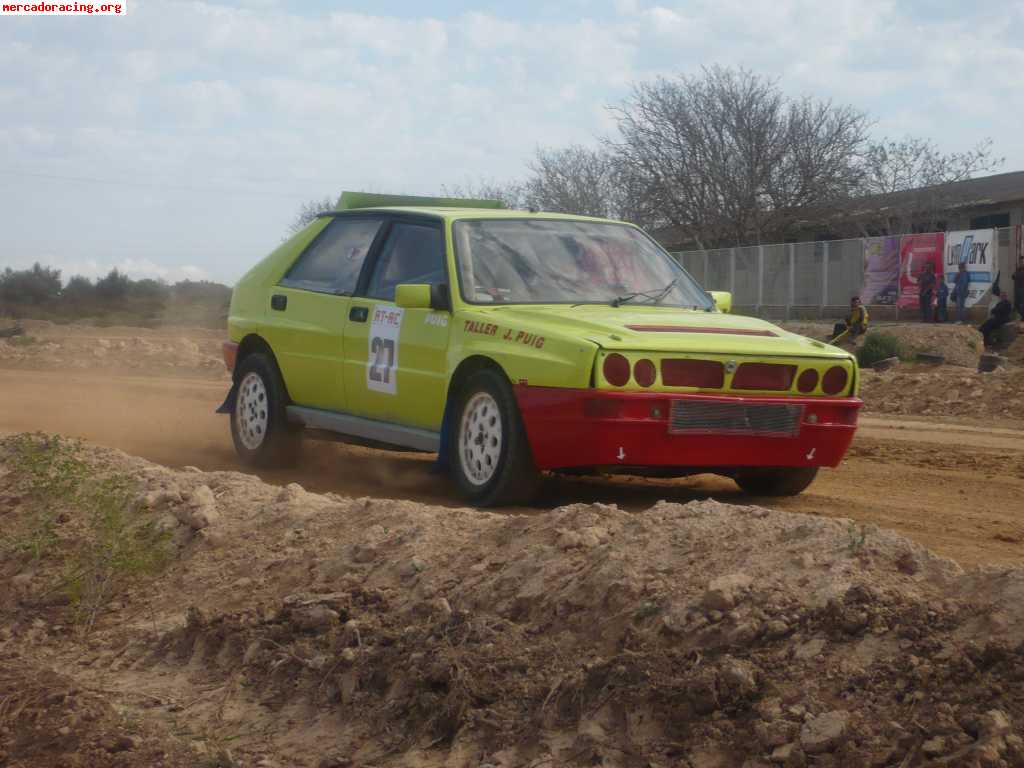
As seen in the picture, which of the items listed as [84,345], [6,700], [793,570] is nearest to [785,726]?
[793,570]

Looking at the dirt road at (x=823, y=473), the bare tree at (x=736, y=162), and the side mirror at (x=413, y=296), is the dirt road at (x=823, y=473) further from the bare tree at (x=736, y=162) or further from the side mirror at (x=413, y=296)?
the bare tree at (x=736, y=162)

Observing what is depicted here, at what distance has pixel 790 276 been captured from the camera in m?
33.5

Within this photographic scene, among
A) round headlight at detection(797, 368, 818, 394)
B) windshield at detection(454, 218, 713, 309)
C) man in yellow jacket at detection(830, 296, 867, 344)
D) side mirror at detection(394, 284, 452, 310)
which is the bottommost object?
round headlight at detection(797, 368, 818, 394)

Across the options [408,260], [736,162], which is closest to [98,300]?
[736,162]

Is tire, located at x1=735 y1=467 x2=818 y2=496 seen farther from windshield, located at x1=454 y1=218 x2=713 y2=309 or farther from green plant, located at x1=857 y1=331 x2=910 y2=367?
green plant, located at x1=857 y1=331 x2=910 y2=367

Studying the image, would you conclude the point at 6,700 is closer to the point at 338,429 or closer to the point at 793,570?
the point at 793,570

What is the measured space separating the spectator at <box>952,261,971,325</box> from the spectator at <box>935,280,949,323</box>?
0.29 m

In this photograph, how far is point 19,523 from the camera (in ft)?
24.6

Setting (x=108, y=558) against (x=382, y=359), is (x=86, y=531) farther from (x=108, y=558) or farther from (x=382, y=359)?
(x=382, y=359)

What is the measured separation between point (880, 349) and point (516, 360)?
16873 mm

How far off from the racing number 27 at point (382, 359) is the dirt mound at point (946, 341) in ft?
52.1

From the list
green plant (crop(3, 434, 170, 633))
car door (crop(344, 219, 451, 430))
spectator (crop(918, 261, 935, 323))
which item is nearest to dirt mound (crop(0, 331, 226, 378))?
car door (crop(344, 219, 451, 430))

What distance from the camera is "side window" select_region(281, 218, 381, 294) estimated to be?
8953 millimetres

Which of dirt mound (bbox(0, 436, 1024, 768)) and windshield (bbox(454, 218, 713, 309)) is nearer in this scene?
dirt mound (bbox(0, 436, 1024, 768))
